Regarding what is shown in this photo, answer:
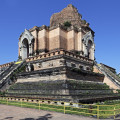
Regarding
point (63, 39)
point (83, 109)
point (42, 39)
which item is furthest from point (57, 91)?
point (42, 39)

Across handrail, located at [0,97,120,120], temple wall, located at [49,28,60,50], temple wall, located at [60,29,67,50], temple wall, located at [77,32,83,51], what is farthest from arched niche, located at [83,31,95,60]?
handrail, located at [0,97,120,120]

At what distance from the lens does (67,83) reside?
14352 millimetres

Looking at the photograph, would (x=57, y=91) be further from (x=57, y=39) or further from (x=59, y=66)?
(x=57, y=39)

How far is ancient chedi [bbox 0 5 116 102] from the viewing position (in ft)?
49.1

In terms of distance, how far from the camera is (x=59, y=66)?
57.7 ft

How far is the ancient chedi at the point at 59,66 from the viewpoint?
49.1ft

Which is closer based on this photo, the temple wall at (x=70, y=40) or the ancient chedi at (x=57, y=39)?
the ancient chedi at (x=57, y=39)

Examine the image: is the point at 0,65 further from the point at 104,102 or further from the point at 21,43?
the point at 104,102

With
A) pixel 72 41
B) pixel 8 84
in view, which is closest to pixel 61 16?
pixel 72 41

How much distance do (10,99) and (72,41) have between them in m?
14.0

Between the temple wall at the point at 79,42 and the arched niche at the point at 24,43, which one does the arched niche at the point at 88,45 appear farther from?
the arched niche at the point at 24,43

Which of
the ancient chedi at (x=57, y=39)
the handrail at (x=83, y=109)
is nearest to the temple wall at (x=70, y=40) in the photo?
the ancient chedi at (x=57, y=39)

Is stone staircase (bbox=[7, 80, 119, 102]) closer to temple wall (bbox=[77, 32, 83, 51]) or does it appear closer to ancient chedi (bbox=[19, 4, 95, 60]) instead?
ancient chedi (bbox=[19, 4, 95, 60])

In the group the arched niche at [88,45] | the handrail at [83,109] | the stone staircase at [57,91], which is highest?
the arched niche at [88,45]
